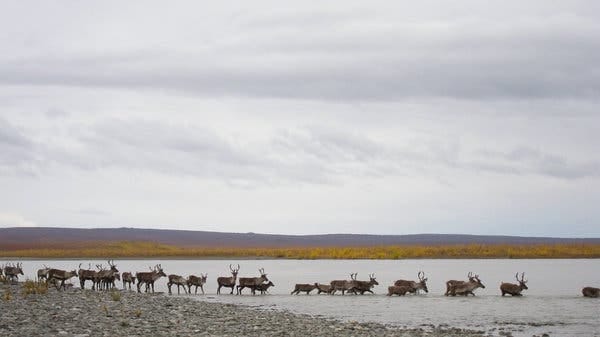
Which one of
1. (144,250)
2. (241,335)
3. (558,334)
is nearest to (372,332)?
(241,335)

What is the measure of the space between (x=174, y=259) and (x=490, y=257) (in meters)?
31.3

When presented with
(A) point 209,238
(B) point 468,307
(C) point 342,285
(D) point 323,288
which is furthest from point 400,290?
(A) point 209,238

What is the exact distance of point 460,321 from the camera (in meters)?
25.0

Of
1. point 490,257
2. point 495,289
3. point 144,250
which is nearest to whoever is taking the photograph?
point 495,289

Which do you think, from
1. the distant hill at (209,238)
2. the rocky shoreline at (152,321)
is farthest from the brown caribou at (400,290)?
the distant hill at (209,238)

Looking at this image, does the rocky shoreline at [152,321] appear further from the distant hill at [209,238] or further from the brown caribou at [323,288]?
the distant hill at [209,238]

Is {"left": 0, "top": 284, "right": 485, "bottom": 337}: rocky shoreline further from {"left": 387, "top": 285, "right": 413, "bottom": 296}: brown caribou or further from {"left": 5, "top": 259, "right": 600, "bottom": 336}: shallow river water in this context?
{"left": 387, "top": 285, "right": 413, "bottom": 296}: brown caribou

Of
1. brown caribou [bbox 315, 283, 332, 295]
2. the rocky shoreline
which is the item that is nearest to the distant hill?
brown caribou [bbox 315, 283, 332, 295]

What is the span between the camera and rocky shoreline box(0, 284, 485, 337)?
18172 millimetres

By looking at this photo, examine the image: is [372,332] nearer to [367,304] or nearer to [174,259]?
[367,304]

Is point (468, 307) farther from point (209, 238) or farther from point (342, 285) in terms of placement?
point (209, 238)

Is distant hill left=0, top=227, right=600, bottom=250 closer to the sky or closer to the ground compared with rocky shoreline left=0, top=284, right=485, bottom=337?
closer to the sky

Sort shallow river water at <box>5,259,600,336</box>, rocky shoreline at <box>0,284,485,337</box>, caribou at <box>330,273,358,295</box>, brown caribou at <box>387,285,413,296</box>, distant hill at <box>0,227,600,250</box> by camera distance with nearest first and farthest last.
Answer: rocky shoreline at <box>0,284,485,337</box>
shallow river water at <box>5,259,600,336</box>
brown caribou at <box>387,285,413,296</box>
caribou at <box>330,273,358,295</box>
distant hill at <box>0,227,600,250</box>

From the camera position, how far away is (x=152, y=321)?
66.2 ft
